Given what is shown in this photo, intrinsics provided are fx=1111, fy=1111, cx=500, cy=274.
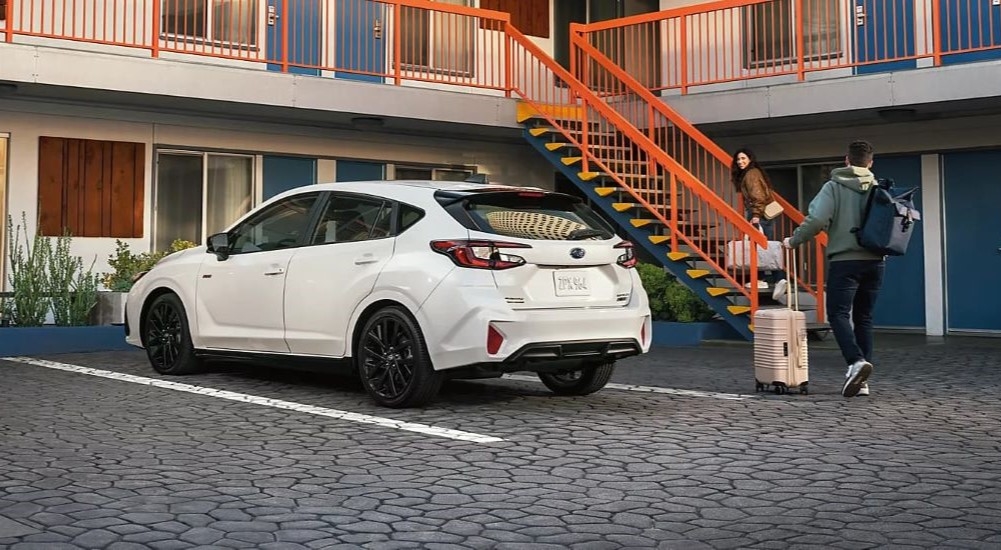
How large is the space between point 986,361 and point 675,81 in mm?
7544

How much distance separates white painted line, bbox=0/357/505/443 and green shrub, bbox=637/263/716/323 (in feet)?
21.5

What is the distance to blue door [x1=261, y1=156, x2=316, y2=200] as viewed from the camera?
52.7 feet

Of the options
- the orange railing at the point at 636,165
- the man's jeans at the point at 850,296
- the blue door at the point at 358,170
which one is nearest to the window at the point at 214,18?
the blue door at the point at 358,170

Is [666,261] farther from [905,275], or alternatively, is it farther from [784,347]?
[784,347]

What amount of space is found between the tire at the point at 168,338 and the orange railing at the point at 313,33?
495cm

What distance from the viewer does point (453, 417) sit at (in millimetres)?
7266

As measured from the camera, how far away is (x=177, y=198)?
50.0 feet

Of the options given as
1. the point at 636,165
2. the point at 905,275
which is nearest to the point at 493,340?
the point at 636,165

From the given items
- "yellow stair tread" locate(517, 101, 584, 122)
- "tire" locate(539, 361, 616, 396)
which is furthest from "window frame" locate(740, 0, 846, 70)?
"tire" locate(539, 361, 616, 396)

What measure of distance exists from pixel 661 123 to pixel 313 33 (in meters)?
5.21

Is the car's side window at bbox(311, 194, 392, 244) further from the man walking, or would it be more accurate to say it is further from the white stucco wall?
the white stucco wall

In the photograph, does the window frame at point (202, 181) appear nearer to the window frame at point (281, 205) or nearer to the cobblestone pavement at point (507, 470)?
the window frame at point (281, 205)

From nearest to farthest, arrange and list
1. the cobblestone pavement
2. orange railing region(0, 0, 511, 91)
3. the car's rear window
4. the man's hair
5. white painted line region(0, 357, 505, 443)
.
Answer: the cobblestone pavement, white painted line region(0, 357, 505, 443), the car's rear window, the man's hair, orange railing region(0, 0, 511, 91)

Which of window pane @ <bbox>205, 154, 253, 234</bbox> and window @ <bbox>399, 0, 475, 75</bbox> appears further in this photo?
window @ <bbox>399, 0, 475, 75</bbox>
